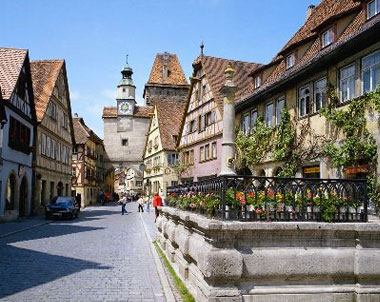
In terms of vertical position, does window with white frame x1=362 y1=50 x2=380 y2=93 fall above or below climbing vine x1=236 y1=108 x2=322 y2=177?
above

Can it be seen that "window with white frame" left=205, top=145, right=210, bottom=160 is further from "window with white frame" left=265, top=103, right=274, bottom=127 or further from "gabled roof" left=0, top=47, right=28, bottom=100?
"gabled roof" left=0, top=47, right=28, bottom=100

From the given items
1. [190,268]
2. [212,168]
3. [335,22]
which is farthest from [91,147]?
[190,268]

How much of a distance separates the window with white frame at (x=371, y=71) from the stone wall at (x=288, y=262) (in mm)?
8925

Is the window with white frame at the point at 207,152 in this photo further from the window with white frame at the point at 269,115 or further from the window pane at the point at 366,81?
the window pane at the point at 366,81

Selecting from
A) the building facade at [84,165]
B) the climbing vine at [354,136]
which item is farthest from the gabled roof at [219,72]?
the building facade at [84,165]

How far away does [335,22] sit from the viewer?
17.0m

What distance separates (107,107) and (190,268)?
237 feet

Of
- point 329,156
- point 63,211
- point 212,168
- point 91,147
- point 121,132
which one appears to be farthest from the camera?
point 121,132

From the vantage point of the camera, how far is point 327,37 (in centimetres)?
1773

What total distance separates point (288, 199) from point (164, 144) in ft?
138

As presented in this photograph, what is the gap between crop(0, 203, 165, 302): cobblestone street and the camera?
25.5 feet

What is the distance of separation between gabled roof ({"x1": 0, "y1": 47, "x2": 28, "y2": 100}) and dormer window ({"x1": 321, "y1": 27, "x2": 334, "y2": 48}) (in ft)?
51.2

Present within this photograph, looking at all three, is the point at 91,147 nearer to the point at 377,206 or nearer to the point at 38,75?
the point at 38,75

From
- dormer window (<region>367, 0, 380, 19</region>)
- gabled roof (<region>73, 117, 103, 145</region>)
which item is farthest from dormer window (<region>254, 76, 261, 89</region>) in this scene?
gabled roof (<region>73, 117, 103, 145</region>)
